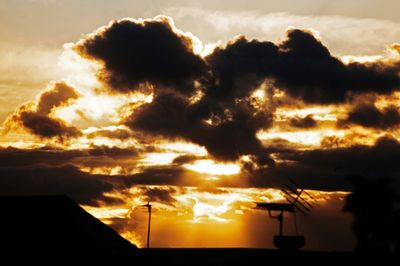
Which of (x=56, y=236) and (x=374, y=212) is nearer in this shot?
(x=56, y=236)

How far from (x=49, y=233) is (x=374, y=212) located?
64259 millimetres

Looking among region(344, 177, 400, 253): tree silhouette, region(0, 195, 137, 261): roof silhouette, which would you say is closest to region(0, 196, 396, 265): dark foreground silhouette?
region(0, 195, 137, 261): roof silhouette

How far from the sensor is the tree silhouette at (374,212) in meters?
95.9

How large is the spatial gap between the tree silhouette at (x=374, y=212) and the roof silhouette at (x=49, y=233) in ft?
176

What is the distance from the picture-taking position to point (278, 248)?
6197cm

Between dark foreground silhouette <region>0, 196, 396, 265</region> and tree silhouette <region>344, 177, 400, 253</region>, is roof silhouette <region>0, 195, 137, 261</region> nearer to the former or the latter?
dark foreground silhouette <region>0, 196, 396, 265</region>

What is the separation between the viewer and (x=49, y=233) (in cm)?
4928

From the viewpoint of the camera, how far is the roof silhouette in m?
48.6

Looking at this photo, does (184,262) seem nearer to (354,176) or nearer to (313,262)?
(313,262)

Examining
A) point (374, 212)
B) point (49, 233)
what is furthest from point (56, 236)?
point (374, 212)

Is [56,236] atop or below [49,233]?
below

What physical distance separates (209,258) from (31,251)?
60.1 feet

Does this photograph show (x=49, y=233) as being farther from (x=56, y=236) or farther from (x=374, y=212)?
(x=374, y=212)

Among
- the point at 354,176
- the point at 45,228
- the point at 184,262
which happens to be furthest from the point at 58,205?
the point at 354,176
